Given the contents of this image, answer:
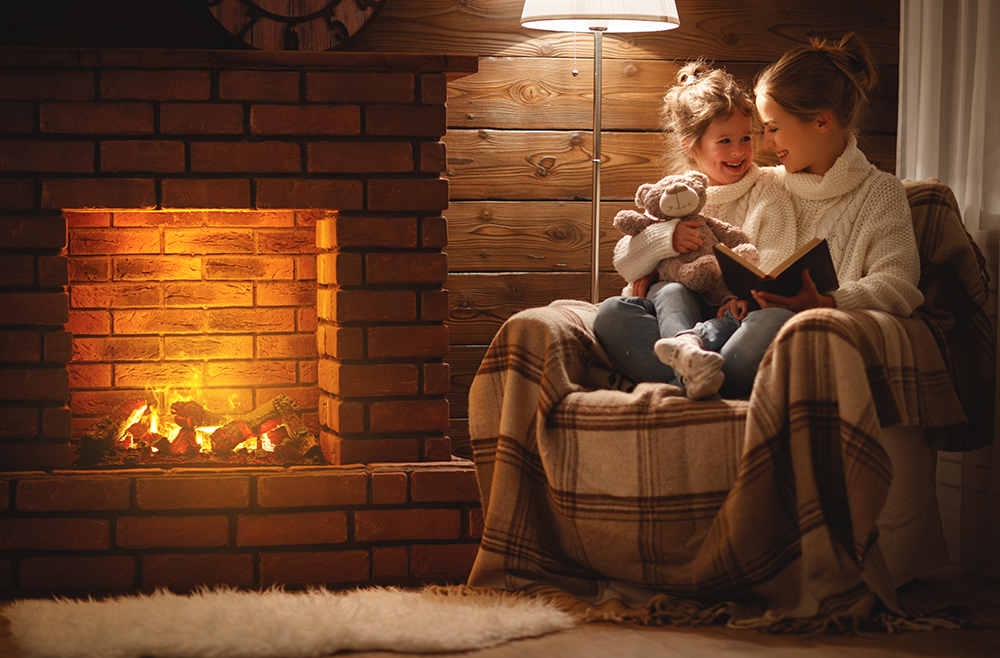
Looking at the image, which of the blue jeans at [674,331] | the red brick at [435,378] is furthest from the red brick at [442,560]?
the blue jeans at [674,331]

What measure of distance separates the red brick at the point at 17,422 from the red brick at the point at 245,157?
2.10 ft

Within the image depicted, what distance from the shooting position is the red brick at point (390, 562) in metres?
2.01

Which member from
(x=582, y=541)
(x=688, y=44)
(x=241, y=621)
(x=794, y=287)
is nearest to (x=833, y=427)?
A: (x=794, y=287)

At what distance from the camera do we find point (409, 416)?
2.08 m

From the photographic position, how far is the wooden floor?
136cm

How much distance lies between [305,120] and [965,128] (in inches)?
58.2

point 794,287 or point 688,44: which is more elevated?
point 688,44

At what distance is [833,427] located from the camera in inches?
57.9

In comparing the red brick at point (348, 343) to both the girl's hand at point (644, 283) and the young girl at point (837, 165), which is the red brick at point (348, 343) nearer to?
the girl's hand at point (644, 283)

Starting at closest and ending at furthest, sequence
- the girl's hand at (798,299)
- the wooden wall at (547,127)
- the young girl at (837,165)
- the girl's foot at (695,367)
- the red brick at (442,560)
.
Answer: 1. the girl's foot at (695,367)
2. the girl's hand at (798,299)
3. the young girl at (837,165)
4. the red brick at (442,560)
5. the wooden wall at (547,127)

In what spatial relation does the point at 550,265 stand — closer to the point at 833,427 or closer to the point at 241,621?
the point at 833,427

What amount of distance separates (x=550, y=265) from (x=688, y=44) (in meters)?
0.71

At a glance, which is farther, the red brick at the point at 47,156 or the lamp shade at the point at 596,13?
the lamp shade at the point at 596,13

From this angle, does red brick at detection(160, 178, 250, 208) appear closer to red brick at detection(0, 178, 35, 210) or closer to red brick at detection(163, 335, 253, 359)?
red brick at detection(0, 178, 35, 210)
